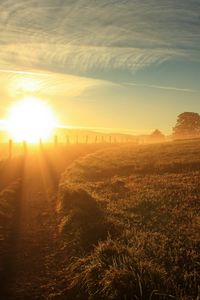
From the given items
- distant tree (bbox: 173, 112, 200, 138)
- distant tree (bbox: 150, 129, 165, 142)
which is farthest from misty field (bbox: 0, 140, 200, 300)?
distant tree (bbox: 150, 129, 165, 142)

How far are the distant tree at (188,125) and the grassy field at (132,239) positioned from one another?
97930mm

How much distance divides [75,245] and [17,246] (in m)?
2.63

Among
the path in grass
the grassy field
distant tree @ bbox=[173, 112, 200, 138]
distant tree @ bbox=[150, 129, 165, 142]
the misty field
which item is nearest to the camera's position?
the grassy field

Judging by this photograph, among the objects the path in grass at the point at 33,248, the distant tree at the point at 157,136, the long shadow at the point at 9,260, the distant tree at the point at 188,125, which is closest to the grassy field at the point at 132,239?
the path in grass at the point at 33,248

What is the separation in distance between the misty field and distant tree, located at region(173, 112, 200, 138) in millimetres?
96597

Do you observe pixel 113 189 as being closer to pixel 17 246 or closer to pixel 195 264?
pixel 17 246

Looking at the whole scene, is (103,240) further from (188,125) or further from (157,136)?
(157,136)

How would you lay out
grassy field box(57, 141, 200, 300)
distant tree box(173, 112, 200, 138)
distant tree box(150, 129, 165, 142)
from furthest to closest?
distant tree box(150, 129, 165, 142), distant tree box(173, 112, 200, 138), grassy field box(57, 141, 200, 300)

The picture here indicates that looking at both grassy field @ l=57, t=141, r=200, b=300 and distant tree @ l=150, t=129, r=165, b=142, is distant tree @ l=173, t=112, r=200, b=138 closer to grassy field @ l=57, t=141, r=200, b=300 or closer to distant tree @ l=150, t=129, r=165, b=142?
distant tree @ l=150, t=129, r=165, b=142

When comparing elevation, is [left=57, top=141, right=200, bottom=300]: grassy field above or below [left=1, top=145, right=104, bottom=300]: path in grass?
above

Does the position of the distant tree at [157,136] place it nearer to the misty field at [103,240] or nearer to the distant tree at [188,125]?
the distant tree at [188,125]

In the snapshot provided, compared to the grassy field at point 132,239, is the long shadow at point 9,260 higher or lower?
lower

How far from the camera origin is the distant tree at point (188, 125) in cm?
12912

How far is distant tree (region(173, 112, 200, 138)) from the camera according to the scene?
Answer: 12912cm
